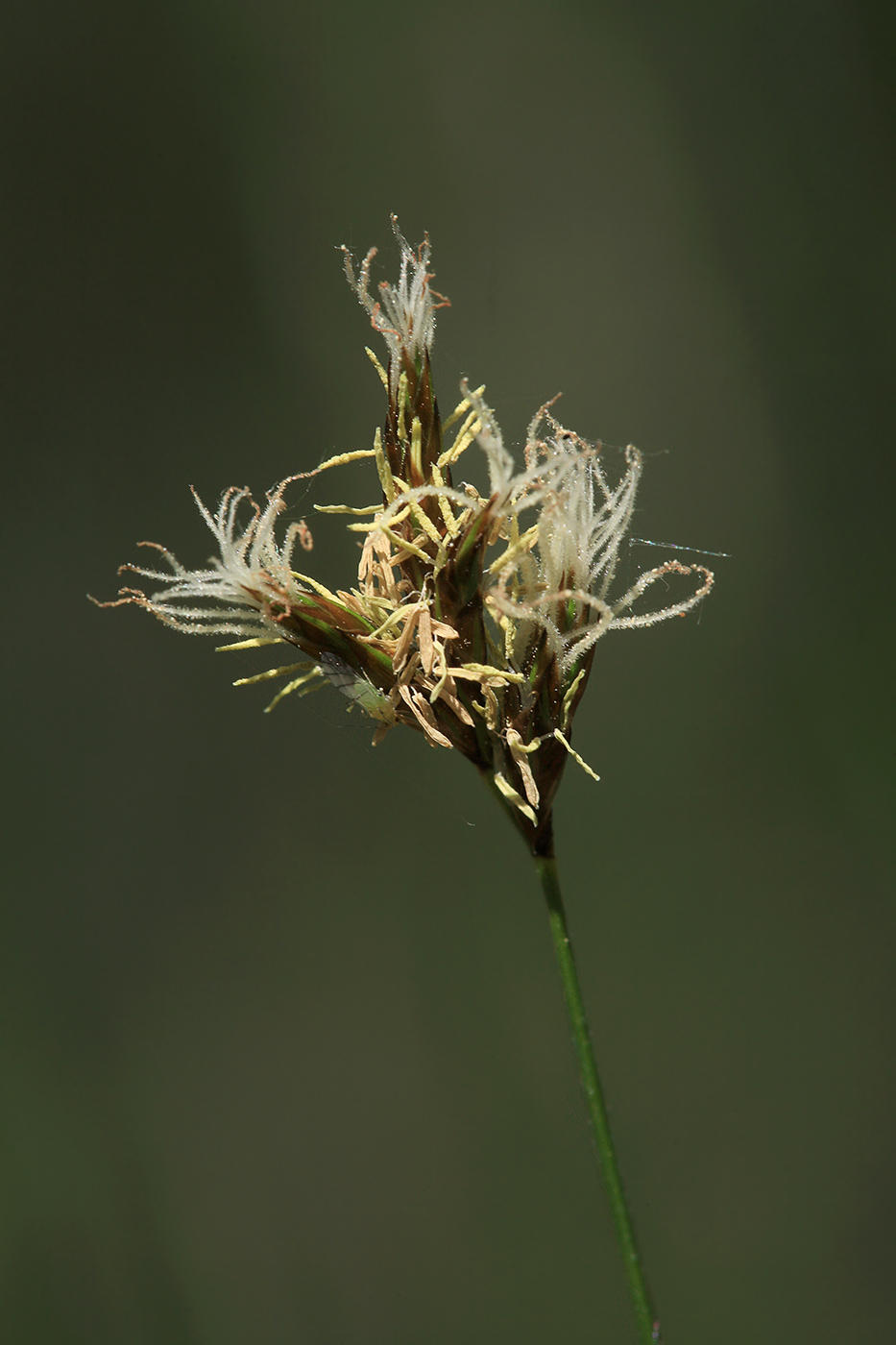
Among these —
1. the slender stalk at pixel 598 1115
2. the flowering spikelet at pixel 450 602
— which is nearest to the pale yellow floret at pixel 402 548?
the flowering spikelet at pixel 450 602

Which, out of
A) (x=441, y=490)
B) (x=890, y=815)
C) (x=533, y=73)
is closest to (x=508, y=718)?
(x=441, y=490)

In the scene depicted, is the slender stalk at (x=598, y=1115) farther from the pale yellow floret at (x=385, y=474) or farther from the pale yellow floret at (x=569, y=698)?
the pale yellow floret at (x=385, y=474)

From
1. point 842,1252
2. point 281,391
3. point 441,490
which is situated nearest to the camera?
point 441,490

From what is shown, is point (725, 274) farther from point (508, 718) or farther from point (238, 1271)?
point (238, 1271)

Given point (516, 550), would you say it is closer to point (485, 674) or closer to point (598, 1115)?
point (485, 674)

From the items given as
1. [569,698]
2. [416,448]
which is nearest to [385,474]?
[416,448]

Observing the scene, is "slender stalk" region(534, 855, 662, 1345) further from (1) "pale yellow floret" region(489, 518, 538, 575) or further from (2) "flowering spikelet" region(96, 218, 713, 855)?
(1) "pale yellow floret" region(489, 518, 538, 575)
